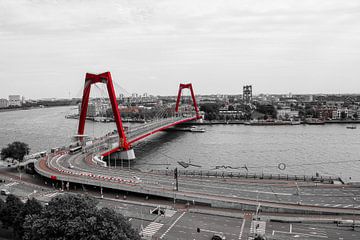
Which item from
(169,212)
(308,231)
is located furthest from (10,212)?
(308,231)

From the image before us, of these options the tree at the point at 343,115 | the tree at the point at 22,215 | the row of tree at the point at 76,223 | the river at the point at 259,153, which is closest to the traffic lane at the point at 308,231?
the row of tree at the point at 76,223

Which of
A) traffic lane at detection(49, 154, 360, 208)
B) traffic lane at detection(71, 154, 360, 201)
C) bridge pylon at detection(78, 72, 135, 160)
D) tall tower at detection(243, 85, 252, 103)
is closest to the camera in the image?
traffic lane at detection(49, 154, 360, 208)

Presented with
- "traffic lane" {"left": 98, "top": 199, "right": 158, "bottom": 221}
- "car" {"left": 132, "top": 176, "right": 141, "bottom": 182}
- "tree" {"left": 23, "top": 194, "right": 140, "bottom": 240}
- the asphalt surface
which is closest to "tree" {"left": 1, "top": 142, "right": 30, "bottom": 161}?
"car" {"left": 132, "top": 176, "right": 141, "bottom": 182}

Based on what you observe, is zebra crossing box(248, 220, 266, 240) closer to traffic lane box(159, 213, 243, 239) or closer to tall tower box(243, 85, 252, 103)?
traffic lane box(159, 213, 243, 239)

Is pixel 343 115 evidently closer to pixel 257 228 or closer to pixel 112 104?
pixel 112 104

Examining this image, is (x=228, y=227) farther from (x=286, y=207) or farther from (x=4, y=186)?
(x=4, y=186)

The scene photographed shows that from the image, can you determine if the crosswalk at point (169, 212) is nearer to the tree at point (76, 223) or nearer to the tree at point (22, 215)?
the tree at point (76, 223)

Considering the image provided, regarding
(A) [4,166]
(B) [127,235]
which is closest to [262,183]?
(B) [127,235]
